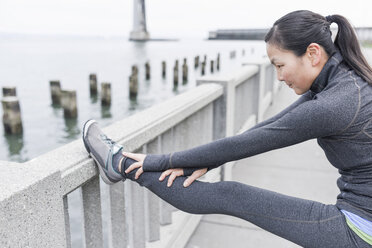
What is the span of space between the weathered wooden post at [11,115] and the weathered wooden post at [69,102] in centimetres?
274

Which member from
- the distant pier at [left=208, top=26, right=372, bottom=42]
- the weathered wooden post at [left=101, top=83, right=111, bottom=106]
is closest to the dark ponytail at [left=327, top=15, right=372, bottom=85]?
the weathered wooden post at [left=101, top=83, right=111, bottom=106]

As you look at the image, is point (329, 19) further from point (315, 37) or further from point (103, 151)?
point (103, 151)

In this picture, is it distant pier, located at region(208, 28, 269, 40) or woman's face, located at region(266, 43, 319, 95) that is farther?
distant pier, located at region(208, 28, 269, 40)

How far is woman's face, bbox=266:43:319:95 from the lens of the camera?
1830 mm

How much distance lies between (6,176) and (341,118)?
50.7 inches

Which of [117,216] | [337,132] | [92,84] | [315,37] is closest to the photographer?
[337,132]

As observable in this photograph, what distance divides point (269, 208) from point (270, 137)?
33 cm

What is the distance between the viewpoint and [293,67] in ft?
6.07

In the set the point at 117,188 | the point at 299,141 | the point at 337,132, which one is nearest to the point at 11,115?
the point at 117,188

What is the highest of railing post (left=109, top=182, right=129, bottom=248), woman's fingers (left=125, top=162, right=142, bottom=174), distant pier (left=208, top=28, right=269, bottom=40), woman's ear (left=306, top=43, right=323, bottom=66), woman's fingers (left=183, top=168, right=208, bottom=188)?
woman's ear (left=306, top=43, right=323, bottom=66)

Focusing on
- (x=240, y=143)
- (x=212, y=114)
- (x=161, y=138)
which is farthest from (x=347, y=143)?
(x=212, y=114)

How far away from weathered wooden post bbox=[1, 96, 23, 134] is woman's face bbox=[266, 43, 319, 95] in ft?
44.3

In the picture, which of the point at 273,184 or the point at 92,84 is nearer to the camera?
the point at 273,184

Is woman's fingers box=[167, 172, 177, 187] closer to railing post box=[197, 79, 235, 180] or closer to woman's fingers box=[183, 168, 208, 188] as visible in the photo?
woman's fingers box=[183, 168, 208, 188]
